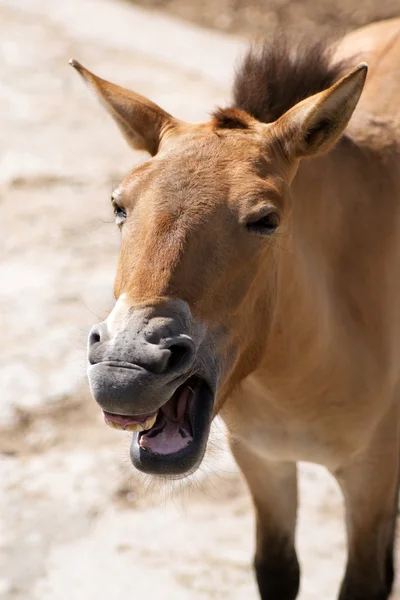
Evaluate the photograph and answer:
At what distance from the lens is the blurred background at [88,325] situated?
4797 mm

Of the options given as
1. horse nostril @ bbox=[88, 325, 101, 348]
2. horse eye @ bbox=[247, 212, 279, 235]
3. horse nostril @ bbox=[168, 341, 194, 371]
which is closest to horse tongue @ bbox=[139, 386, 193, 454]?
horse nostril @ bbox=[168, 341, 194, 371]

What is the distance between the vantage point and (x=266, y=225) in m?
3.12

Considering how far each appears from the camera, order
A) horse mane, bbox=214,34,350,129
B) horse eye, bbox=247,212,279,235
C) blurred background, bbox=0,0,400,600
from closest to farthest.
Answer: horse eye, bbox=247,212,279,235 < horse mane, bbox=214,34,350,129 < blurred background, bbox=0,0,400,600

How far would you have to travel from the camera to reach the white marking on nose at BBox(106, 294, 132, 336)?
8.97 ft

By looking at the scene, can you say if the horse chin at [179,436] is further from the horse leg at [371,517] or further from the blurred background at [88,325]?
the horse leg at [371,517]

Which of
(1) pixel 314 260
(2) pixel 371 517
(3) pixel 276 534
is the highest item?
(1) pixel 314 260

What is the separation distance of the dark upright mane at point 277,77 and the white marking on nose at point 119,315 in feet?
4.01

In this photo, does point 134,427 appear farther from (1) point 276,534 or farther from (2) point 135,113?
(1) point 276,534

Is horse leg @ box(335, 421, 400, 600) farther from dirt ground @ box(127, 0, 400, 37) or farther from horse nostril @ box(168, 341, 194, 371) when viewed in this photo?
dirt ground @ box(127, 0, 400, 37)

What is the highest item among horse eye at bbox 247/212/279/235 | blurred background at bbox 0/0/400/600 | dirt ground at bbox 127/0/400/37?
horse eye at bbox 247/212/279/235

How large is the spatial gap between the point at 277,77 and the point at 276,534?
2.05 metres

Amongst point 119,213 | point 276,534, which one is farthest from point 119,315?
point 276,534

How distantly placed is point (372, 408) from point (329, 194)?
2.83ft

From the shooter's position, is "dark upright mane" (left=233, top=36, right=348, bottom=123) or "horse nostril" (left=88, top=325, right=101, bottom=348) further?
"dark upright mane" (left=233, top=36, right=348, bottom=123)
